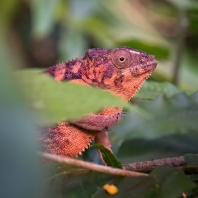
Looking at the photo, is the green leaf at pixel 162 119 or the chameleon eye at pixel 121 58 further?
the chameleon eye at pixel 121 58

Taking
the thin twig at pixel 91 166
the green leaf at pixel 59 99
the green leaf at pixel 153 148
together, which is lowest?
the green leaf at pixel 153 148

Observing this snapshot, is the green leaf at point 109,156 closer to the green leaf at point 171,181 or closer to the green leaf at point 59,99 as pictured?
the green leaf at point 171,181

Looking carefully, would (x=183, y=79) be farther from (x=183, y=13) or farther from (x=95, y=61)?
(x=95, y=61)

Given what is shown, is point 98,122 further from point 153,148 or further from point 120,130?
point 120,130

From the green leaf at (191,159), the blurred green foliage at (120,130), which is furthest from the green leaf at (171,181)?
the green leaf at (191,159)

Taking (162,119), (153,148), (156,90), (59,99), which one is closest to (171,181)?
(162,119)

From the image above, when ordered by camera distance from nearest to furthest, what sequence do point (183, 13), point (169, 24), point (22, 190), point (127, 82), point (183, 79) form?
1. point (22, 190)
2. point (127, 82)
3. point (183, 13)
4. point (183, 79)
5. point (169, 24)

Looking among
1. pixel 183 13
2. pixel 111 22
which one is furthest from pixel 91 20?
pixel 183 13
